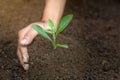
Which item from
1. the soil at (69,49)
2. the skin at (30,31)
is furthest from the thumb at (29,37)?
the soil at (69,49)

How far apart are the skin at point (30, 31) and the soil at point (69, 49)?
0.06 meters

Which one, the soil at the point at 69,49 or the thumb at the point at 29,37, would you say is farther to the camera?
the soil at the point at 69,49

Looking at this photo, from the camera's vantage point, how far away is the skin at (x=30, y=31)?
1188 millimetres

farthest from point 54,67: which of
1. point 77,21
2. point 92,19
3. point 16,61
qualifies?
point 92,19

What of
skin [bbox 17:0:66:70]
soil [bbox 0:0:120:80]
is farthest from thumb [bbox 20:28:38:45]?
soil [bbox 0:0:120:80]

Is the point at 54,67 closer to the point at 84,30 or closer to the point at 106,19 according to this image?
the point at 84,30

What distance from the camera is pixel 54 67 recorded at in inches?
51.4

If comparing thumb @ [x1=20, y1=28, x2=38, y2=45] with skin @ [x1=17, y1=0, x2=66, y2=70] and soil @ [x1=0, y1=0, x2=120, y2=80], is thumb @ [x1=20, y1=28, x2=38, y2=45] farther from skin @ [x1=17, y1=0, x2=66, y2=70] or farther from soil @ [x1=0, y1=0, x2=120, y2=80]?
soil @ [x1=0, y1=0, x2=120, y2=80]

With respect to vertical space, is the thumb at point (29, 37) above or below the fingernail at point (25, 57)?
above

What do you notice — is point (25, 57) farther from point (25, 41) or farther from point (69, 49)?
point (69, 49)

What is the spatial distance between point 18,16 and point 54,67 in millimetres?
509

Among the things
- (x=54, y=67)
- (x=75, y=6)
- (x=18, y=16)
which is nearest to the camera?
(x=54, y=67)

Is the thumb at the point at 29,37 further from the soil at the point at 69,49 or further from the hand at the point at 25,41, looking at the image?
the soil at the point at 69,49

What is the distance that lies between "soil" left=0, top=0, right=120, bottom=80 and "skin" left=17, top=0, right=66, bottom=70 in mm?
63
